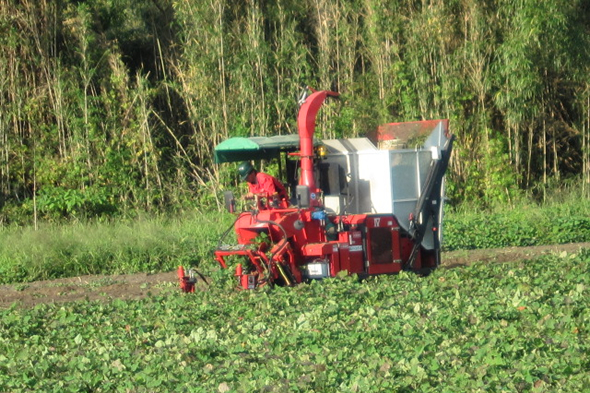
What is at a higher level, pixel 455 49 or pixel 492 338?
pixel 455 49

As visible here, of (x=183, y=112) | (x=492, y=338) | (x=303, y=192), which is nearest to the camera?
(x=492, y=338)

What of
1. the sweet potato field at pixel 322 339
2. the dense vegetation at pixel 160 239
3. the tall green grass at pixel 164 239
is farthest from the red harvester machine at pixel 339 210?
the tall green grass at pixel 164 239

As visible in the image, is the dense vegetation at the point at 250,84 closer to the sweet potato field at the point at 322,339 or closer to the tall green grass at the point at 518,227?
the tall green grass at the point at 518,227

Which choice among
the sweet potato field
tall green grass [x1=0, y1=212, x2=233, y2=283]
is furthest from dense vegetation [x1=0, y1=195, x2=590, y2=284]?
the sweet potato field

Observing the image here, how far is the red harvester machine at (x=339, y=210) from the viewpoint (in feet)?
39.7

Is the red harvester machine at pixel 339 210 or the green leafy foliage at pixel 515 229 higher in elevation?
the red harvester machine at pixel 339 210

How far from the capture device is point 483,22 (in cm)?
2169

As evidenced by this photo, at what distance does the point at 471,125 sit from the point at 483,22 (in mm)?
2450

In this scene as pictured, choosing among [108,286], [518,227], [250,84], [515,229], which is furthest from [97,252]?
[518,227]

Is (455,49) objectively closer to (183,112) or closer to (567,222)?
(567,222)

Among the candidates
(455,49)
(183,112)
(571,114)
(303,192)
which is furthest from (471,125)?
(303,192)

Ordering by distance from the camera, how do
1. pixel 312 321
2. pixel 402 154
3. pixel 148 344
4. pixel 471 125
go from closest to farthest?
pixel 148 344 → pixel 312 321 → pixel 402 154 → pixel 471 125

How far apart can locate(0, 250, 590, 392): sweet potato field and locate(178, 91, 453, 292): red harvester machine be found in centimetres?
63

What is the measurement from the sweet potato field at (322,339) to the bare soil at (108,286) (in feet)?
5.13
